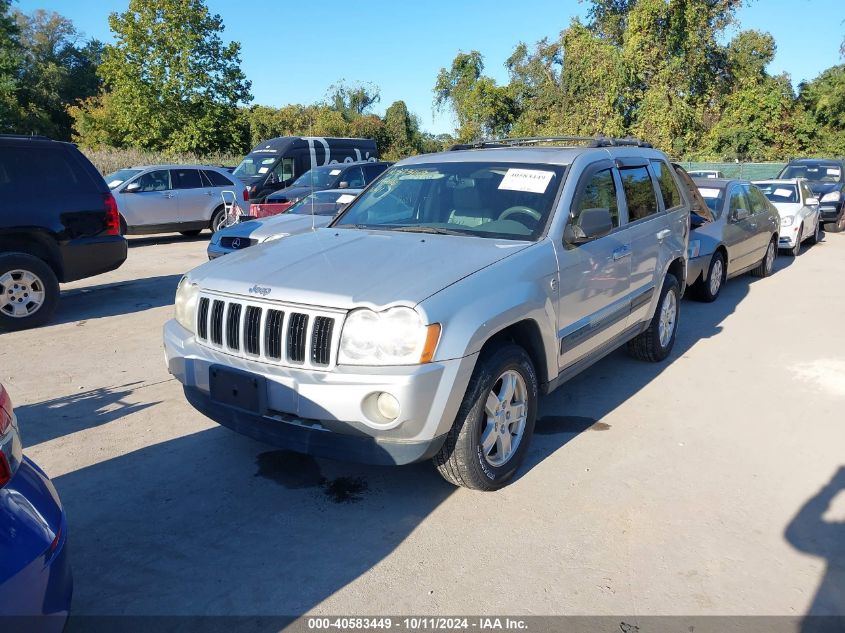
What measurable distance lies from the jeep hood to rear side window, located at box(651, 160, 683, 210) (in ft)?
8.36

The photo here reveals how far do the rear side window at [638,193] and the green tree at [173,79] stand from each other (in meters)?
30.0

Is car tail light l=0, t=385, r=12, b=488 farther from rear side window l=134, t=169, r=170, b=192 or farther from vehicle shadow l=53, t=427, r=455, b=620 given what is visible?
rear side window l=134, t=169, r=170, b=192

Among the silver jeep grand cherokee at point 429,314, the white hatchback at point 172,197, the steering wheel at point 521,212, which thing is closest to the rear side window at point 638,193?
the silver jeep grand cherokee at point 429,314

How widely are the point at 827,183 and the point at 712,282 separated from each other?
12202 mm

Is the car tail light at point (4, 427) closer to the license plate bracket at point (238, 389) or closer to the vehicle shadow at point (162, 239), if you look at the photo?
the license plate bracket at point (238, 389)

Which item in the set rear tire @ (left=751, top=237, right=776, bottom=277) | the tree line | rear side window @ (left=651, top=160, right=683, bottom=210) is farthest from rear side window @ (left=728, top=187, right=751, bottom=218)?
the tree line

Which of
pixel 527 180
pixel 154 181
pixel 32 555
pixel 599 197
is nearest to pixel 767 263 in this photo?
pixel 599 197

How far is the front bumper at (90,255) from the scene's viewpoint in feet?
25.3

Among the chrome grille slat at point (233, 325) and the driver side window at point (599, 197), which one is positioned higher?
the driver side window at point (599, 197)

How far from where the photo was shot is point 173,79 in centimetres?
3142

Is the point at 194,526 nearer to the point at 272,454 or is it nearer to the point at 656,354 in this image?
the point at 272,454

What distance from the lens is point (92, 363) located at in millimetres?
6203

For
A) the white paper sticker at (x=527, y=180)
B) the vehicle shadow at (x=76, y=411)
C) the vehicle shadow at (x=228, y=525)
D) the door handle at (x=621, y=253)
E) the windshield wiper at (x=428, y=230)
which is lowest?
the vehicle shadow at (x=228, y=525)

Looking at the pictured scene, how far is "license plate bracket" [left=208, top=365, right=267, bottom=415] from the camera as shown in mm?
3426
